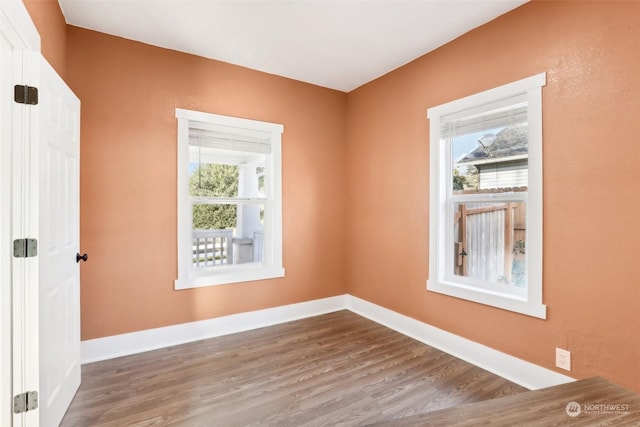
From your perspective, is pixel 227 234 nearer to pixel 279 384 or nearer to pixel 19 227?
pixel 279 384

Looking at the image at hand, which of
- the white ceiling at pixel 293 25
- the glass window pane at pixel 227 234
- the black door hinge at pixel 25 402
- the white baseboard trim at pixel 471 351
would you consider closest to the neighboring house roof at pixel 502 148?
the white ceiling at pixel 293 25

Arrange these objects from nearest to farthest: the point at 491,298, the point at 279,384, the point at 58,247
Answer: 1. the point at 58,247
2. the point at 279,384
3. the point at 491,298

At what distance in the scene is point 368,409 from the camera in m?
2.08

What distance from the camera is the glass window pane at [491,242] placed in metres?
2.55

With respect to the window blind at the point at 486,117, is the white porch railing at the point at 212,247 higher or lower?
lower

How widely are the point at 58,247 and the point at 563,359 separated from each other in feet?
10.9

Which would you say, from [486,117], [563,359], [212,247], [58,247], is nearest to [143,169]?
[212,247]

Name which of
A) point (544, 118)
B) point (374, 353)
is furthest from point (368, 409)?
point (544, 118)

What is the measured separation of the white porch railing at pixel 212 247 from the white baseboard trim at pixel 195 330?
627 mm

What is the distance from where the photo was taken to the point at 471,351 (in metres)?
2.73

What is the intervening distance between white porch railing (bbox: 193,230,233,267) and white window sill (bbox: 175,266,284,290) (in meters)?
0.12

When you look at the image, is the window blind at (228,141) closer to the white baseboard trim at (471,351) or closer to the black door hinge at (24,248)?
the black door hinge at (24,248)

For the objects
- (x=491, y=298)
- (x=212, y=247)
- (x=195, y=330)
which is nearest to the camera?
(x=491, y=298)

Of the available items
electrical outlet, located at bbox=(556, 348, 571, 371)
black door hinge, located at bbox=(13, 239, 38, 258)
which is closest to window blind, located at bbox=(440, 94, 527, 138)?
electrical outlet, located at bbox=(556, 348, 571, 371)
